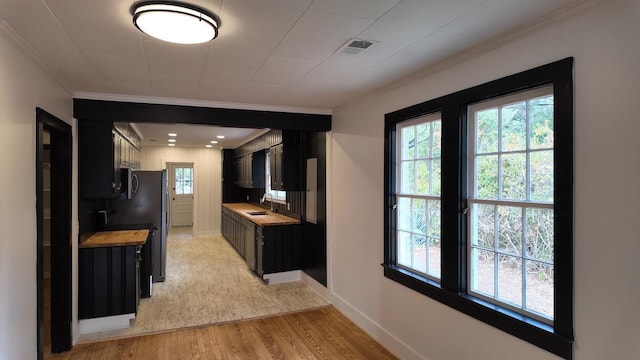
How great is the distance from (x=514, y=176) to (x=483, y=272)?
27.5 inches

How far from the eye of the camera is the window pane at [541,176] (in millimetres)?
1979

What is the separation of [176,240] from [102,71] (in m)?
6.77

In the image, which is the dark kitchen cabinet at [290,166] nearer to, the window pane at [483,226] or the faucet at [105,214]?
the faucet at [105,214]

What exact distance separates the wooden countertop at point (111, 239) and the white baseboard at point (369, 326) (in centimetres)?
226

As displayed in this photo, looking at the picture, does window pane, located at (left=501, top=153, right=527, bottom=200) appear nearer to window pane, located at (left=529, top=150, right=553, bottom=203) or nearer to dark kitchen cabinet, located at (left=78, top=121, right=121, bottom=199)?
window pane, located at (left=529, top=150, right=553, bottom=203)

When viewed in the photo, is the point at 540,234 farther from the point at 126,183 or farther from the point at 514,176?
the point at 126,183

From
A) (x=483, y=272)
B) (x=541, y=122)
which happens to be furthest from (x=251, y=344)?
(x=541, y=122)

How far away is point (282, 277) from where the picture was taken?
5.30m

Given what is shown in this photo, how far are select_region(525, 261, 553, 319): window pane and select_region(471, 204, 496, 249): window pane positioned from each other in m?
0.30

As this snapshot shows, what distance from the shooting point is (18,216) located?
2.16 metres

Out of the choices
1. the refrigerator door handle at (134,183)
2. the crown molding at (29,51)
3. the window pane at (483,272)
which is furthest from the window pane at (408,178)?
the refrigerator door handle at (134,183)

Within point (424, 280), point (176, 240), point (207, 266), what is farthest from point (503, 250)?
point (176, 240)

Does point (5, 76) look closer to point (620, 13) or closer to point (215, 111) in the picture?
point (215, 111)

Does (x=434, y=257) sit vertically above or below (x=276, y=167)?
below
